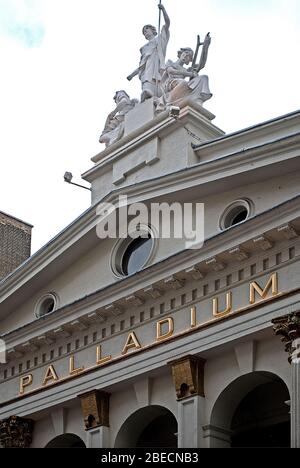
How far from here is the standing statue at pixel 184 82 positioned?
103 ft

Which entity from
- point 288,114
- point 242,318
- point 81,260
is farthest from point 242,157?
point 81,260

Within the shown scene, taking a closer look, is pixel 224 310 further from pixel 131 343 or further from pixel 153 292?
pixel 131 343

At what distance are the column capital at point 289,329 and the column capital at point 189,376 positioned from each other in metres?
2.60

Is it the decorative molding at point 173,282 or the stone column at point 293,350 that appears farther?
the decorative molding at point 173,282

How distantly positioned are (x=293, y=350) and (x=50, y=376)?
26.4ft

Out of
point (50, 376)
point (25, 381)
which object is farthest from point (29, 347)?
point (50, 376)

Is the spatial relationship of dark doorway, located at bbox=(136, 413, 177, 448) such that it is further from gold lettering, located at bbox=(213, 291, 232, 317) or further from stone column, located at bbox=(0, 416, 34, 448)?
gold lettering, located at bbox=(213, 291, 232, 317)

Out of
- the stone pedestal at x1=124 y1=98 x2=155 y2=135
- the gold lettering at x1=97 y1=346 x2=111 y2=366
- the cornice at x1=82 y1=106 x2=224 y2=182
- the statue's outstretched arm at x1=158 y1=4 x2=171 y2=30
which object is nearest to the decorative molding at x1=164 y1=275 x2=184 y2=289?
the gold lettering at x1=97 y1=346 x2=111 y2=366

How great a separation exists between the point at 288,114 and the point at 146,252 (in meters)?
5.19

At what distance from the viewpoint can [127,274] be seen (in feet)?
102

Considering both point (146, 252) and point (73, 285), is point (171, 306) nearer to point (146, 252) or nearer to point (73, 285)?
point (146, 252)

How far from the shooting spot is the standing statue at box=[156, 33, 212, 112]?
3152 cm

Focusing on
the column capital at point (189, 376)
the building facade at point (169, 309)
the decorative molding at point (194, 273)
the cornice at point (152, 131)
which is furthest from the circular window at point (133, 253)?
the column capital at point (189, 376)

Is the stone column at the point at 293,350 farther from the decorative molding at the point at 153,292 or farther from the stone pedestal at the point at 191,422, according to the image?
the decorative molding at the point at 153,292
